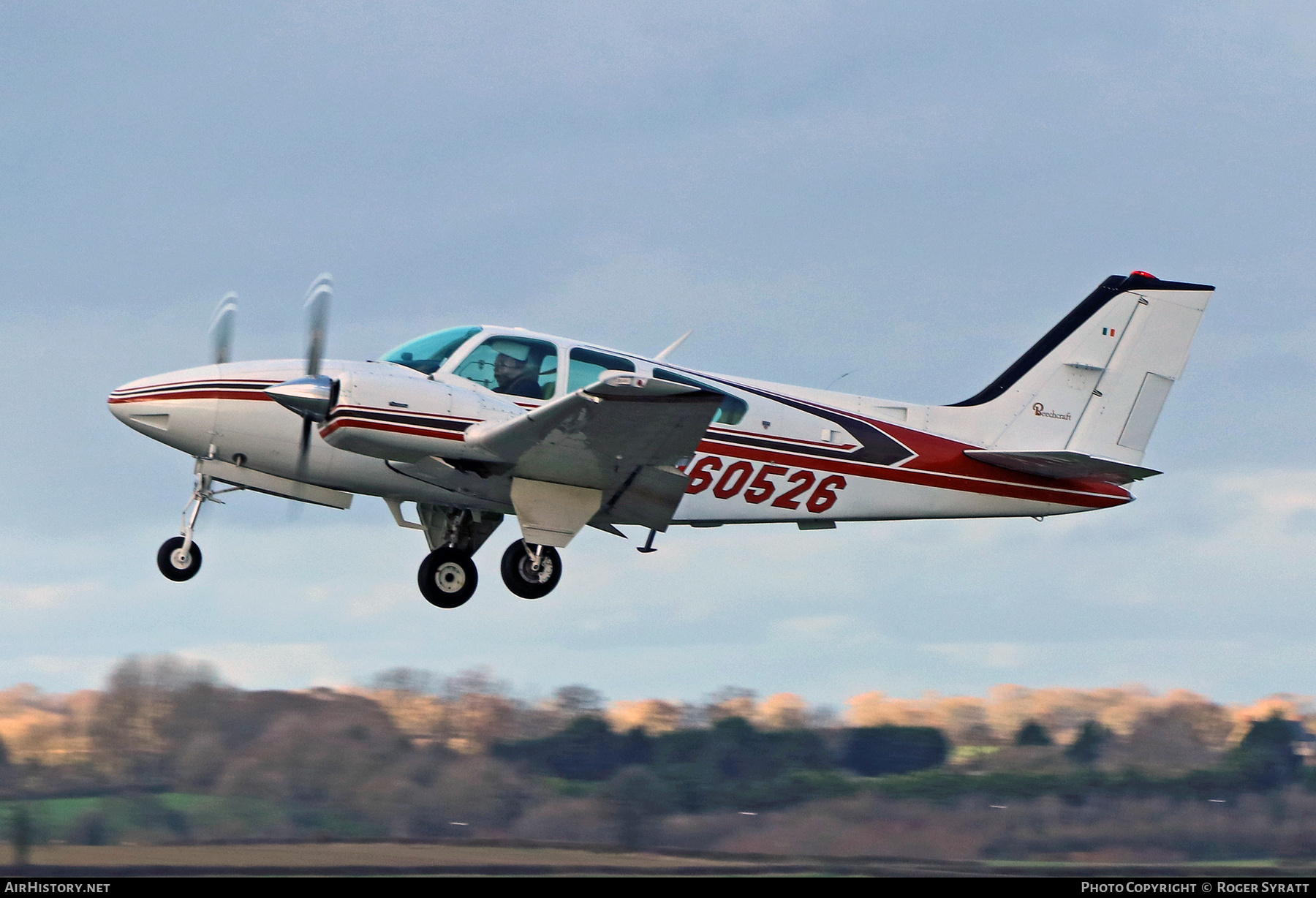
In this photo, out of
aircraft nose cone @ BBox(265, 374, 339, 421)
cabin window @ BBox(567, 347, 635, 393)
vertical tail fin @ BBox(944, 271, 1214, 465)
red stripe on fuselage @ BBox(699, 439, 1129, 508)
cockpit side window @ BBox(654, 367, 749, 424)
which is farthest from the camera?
vertical tail fin @ BBox(944, 271, 1214, 465)

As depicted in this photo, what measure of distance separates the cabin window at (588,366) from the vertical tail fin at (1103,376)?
5389 millimetres

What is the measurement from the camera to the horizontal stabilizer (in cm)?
2019

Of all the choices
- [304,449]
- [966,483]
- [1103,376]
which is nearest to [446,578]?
[304,449]

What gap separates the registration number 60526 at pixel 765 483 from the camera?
772 inches

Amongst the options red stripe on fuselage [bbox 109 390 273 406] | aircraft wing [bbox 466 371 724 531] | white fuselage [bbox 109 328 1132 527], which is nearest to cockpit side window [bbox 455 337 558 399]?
white fuselage [bbox 109 328 1132 527]

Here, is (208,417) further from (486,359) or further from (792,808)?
(792,808)

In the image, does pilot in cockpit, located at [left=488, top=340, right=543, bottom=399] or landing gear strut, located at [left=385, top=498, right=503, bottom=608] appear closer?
pilot in cockpit, located at [left=488, top=340, right=543, bottom=399]

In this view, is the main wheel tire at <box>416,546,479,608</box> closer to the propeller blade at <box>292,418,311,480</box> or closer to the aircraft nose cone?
the propeller blade at <box>292,418,311,480</box>

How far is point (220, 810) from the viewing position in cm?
1931

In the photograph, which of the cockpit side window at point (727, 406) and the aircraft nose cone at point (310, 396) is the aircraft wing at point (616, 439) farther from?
the aircraft nose cone at point (310, 396)

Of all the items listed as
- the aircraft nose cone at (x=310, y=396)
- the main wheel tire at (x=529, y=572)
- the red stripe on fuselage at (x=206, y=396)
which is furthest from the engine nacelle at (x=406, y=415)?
the main wheel tire at (x=529, y=572)

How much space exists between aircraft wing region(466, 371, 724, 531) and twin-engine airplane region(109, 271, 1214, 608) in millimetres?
31
